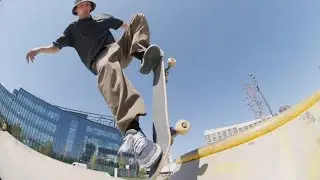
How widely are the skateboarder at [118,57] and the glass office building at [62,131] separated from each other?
1047 millimetres

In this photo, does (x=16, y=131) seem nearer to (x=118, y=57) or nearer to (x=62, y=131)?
(x=62, y=131)

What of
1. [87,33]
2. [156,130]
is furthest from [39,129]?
[156,130]

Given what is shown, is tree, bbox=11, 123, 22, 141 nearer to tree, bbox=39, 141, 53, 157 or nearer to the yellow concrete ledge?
tree, bbox=39, 141, 53, 157

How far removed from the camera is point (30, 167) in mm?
2086

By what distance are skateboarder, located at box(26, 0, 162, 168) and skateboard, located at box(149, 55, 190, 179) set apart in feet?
0.13

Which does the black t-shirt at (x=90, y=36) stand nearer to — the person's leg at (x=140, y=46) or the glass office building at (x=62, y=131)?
the person's leg at (x=140, y=46)

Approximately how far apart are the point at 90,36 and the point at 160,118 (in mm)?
997

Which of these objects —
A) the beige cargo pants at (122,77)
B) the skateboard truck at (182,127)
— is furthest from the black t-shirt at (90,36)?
the skateboard truck at (182,127)

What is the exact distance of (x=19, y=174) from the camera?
79.8 inches

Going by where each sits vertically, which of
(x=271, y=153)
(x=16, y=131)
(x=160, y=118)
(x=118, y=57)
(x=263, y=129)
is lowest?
(x=271, y=153)

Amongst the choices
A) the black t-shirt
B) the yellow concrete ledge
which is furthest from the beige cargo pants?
the yellow concrete ledge

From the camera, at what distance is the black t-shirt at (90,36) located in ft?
6.23

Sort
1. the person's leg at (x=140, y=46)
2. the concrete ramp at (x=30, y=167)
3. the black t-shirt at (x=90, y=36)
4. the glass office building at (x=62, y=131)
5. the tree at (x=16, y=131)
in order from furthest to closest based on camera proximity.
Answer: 1. the glass office building at (x=62, y=131)
2. the tree at (x=16, y=131)
3. the concrete ramp at (x=30, y=167)
4. the black t-shirt at (x=90, y=36)
5. the person's leg at (x=140, y=46)

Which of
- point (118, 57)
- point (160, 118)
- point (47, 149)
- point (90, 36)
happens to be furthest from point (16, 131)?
point (160, 118)
